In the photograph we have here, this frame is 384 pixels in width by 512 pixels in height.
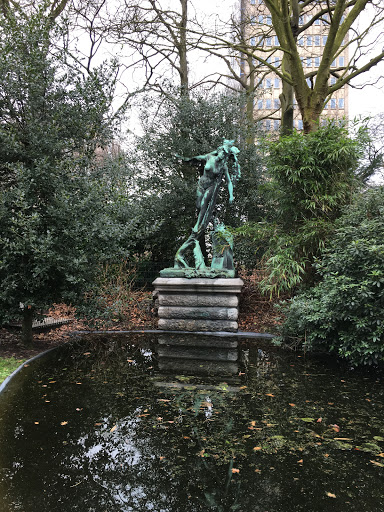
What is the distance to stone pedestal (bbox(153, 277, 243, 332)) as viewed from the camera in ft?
21.5

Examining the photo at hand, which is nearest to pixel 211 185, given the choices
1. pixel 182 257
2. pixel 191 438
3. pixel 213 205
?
pixel 213 205

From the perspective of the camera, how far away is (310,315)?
492 cm

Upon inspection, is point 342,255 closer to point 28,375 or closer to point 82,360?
point 82,360

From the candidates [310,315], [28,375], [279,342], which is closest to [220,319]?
[279,342]

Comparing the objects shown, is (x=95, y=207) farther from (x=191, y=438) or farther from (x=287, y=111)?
(x=287, y=111)

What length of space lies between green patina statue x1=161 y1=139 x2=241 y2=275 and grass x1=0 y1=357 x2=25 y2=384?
9.64ft

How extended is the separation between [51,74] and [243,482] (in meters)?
5.12

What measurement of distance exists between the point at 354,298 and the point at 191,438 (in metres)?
2.58

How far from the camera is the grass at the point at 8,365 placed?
165 inches

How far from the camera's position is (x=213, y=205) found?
281 inches

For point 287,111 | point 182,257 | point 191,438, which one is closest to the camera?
point 191,438

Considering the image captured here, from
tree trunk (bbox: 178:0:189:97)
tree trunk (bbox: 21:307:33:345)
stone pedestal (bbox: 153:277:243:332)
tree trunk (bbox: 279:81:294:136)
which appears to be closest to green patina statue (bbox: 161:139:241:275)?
stone pedestal (bbox: 153:277:243:332)

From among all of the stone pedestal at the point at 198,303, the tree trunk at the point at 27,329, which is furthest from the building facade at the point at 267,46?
the tree trunk at the point at 27,329

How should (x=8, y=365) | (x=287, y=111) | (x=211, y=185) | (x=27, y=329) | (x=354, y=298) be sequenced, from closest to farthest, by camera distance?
(x=354, y=298) → (x=8, y=365) → (x=27, y=329) → (x=211, y=185) → (x=287, y=111)
